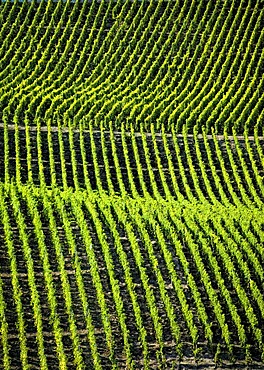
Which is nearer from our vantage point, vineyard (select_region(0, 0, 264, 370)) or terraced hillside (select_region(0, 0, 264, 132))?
vineyard (select_region(0, 0, 264, 370))

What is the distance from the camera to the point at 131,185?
19016 mm

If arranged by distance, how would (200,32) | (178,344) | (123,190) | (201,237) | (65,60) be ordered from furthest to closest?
(200,32), (65,60), (123,190), (201,237), (178,344)

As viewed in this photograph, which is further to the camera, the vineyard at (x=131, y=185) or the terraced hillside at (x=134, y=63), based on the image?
the terraced hillside at (x=134, y=63)

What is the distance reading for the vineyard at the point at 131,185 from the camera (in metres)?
14.3

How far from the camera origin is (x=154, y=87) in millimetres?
23969

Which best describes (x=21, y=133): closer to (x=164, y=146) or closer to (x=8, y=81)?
(x=8, y=81)

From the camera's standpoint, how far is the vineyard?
14.3 meters

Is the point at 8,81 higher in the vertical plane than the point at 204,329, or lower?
lower

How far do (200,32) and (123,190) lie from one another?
11.3 meters

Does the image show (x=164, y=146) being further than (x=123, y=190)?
Yes

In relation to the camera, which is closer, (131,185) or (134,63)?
(131,185)

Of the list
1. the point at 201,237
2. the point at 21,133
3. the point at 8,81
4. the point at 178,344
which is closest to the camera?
the point at 178,344

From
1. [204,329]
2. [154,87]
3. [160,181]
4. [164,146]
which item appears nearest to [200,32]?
[154,87]

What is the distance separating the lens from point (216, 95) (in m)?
23.6
